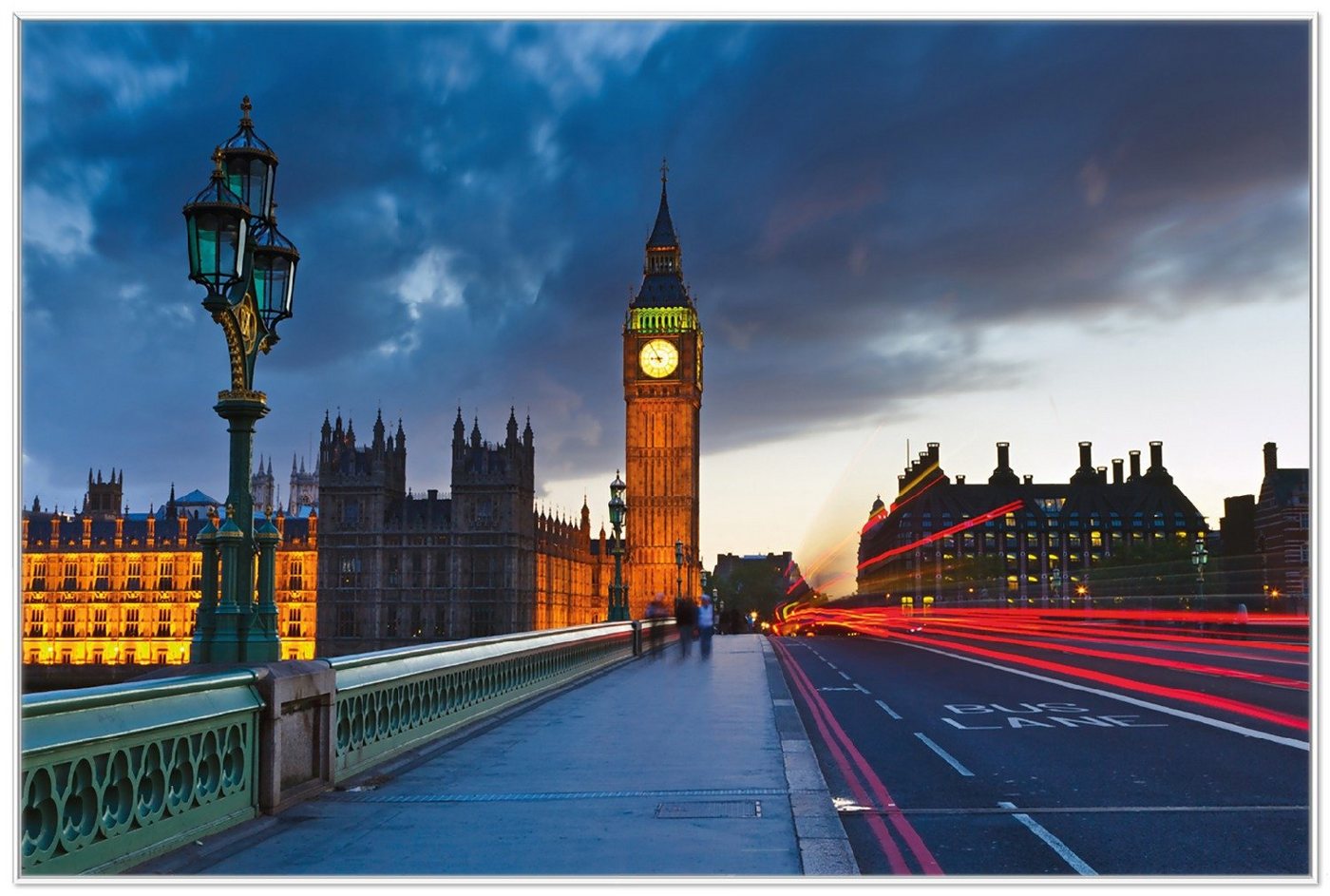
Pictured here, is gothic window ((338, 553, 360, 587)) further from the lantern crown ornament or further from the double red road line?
the lantern crown ornament

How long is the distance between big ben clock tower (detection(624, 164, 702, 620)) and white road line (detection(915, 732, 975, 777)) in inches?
5579

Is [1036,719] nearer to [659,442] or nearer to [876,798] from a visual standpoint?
[876,798]

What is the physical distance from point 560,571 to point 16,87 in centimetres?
15872

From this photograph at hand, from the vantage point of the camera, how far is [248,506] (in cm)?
1239

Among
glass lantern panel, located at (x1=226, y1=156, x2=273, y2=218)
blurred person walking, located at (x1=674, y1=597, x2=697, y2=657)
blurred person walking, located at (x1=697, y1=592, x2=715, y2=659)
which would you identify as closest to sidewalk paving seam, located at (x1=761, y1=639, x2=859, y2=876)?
glass lantern panel, located at (x1=226, y1=156, x2=273, y2=218)

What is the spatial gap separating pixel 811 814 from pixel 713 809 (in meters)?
0.85

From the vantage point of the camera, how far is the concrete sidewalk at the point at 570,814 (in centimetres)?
827

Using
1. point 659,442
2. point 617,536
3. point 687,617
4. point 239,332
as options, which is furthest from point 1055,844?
point 659,442

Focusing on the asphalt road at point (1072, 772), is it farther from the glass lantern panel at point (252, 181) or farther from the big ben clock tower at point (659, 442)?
the big ben clock tower at point (659, 442)

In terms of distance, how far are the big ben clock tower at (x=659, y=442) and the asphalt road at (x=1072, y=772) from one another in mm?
135702

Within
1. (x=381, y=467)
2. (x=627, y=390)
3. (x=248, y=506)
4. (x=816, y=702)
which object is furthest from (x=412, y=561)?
(x=248, y=506)

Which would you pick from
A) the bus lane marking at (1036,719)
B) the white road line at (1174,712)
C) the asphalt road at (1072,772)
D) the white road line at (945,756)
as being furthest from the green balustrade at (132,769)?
the bus lane marking at (1036,719)

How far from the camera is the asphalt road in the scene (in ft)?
29.6
